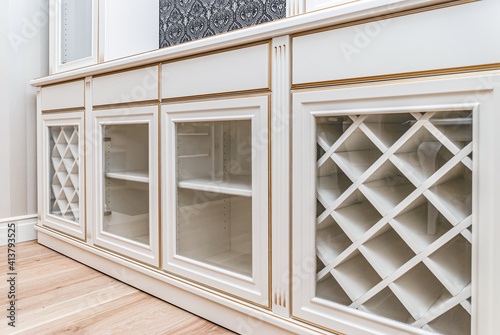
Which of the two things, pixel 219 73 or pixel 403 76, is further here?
pixel 219 73

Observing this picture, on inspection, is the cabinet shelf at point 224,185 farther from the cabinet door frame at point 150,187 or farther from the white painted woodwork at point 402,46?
the white painted woodwork at point 402,46

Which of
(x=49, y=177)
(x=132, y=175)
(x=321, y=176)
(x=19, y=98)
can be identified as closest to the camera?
(x=321, y=176)

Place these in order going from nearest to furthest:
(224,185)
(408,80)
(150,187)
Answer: (408,80) → (224,185) → (150,187)

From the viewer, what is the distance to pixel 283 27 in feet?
2.97

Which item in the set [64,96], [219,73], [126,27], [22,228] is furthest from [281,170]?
[22,228]

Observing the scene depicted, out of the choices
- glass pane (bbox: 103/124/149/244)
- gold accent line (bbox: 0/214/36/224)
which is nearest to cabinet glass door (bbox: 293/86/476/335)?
glass pane (bbox: 103/124/149/244)

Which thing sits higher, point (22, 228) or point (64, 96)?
point (64, 96)

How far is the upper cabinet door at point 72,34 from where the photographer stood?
66.1 inches

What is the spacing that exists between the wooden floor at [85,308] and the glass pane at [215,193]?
0.21m

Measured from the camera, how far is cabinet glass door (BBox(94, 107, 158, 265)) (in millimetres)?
1310

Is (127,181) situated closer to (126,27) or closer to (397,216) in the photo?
(126,27)

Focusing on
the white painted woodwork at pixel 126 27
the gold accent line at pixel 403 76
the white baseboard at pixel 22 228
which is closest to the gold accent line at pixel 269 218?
the gold accent line at pixel 403 76

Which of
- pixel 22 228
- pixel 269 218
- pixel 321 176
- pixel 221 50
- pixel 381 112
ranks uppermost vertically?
pixel 221 50

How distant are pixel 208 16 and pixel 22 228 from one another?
1.56m
